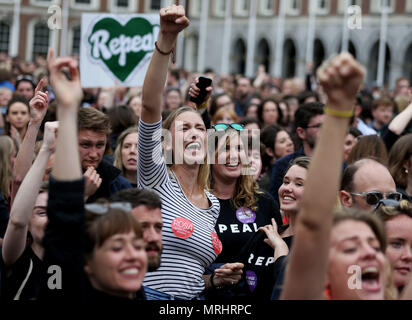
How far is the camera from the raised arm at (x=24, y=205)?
11.7 ft

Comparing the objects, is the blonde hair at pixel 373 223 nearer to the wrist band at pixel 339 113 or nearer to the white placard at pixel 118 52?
the wrist band at pixel 339 113

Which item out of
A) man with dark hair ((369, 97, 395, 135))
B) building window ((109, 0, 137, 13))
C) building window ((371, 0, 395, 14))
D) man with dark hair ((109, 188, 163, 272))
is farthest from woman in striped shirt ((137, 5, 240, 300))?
building window ((109, 0, 137, 13))

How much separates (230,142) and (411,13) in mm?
34035

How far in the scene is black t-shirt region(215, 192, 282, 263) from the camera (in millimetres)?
4770

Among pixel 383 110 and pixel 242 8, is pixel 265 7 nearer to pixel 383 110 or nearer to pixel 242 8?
pixel 242 8

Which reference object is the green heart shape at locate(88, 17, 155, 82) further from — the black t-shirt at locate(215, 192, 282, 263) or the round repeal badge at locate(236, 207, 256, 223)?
the round repeal badge at locate(236, 207, 256, 223)

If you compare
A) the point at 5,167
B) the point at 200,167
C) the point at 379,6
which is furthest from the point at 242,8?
the point at 200,167

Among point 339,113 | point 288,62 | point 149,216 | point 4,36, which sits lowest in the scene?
point 149,216

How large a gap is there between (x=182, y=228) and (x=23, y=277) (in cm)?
85

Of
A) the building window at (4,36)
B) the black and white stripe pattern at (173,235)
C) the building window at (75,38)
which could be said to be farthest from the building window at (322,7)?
the black and white stripe pattern at (173,235)

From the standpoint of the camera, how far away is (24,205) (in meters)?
3.59

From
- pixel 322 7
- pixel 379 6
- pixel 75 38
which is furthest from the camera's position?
pixel 75 38

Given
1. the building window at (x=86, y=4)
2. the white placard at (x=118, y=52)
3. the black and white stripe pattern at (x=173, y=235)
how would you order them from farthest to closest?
the building window at (x=86, y=4) → the white placard at (x=118, y=52) → the black and white stripe pattern at (x=173, y=235)

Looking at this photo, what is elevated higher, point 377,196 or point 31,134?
point 31,134
